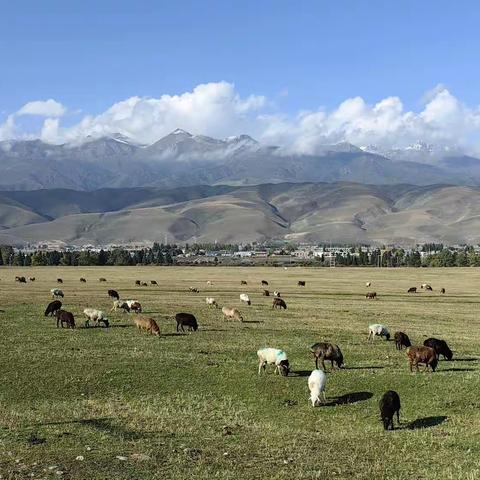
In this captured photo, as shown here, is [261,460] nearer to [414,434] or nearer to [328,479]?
[328,479]

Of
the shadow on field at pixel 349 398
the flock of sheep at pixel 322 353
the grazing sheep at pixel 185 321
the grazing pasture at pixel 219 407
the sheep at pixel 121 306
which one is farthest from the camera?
the sheep at pixel 121 306

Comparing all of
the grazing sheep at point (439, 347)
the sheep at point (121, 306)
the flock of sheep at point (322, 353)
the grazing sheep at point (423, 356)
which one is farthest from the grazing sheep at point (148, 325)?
the grazing sheep at point (423, 356)

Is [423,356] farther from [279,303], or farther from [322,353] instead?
[279,303]

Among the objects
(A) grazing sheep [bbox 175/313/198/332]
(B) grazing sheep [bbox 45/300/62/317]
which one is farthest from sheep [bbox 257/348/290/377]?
(B) grazing sheep [bbox 45/300/62/317]

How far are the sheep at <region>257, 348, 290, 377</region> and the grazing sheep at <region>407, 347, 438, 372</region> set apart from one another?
5621 mm

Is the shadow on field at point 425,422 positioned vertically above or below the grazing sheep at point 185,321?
below

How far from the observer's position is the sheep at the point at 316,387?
78.7ft

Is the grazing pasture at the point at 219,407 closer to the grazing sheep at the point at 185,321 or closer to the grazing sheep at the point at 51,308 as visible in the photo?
the grazing sheep at the point at 185,321

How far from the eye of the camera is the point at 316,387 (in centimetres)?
2408

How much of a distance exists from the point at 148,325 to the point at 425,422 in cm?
2045

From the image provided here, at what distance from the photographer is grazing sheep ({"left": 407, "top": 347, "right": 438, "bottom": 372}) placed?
93.6ft

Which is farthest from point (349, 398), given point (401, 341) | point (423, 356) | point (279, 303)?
point (279, 303)

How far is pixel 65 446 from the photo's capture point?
63.9ft

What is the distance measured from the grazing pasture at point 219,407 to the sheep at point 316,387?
315mm
